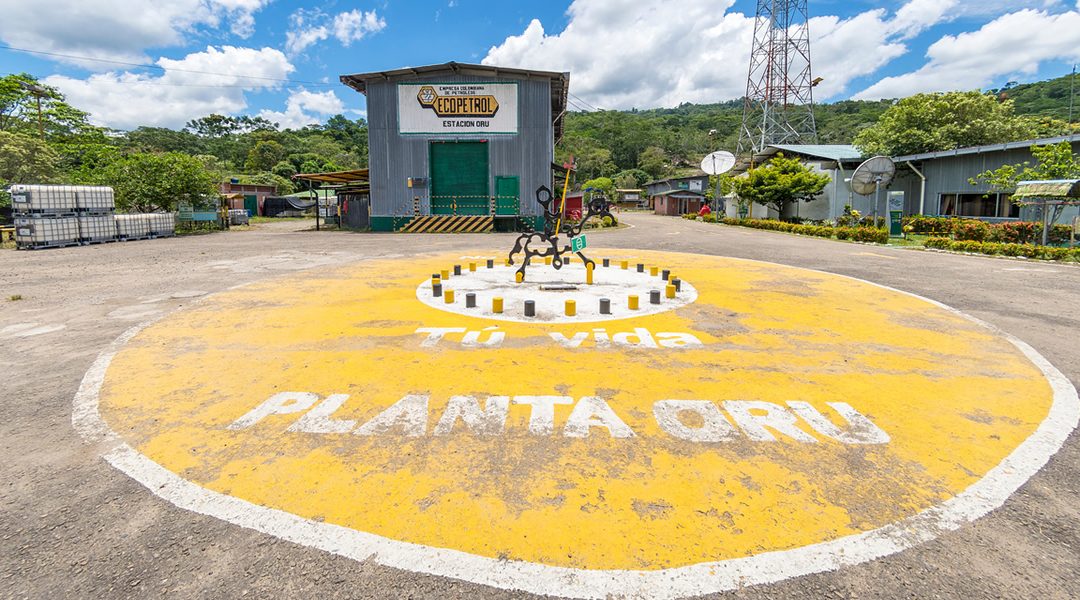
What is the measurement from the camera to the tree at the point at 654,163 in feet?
315

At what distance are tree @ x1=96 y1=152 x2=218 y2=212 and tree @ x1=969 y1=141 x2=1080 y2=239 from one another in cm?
4000

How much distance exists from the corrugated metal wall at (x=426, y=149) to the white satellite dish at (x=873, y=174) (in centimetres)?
1619

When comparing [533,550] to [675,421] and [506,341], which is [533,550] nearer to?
[675,421]

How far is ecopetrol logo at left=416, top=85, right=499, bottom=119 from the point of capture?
29750 mm

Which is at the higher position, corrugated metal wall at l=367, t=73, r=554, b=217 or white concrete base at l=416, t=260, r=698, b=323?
corrugated metal wall at l=367, t=73, r=554, b=217

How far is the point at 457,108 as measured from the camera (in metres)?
30.0

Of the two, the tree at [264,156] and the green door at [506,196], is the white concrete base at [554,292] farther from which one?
the tree at [264,156]

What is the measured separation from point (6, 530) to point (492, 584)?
2.81m

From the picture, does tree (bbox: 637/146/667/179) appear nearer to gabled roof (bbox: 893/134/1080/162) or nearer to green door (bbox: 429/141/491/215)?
gabled roof (bbox: 893/134/1080/162)

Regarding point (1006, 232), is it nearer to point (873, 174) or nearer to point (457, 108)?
point (873, 174)

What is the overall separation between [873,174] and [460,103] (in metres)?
22.2

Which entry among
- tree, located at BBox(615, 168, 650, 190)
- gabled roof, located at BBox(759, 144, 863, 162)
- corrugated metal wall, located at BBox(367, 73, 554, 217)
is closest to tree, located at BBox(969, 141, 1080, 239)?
gabled roof, located at BBox(759, 144, 863, 162)

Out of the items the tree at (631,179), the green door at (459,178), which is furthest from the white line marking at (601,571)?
the tree at (631,179)

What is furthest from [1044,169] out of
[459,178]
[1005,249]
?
[459,178]
